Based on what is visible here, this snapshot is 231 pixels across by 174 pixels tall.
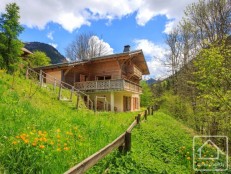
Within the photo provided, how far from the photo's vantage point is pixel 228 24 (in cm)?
1939

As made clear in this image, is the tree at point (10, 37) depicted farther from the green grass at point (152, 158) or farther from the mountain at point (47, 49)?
the mountain at point (47, 49)

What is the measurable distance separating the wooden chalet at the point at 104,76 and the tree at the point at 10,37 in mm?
4019

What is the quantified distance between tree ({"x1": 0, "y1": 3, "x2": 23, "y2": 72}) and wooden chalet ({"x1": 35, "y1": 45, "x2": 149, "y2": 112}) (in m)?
4.02

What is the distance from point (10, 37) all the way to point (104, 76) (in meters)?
11.5

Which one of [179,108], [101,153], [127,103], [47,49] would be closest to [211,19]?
[179,108]

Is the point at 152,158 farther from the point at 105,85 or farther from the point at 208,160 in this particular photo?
the point at 105,85

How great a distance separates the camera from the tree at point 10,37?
22.8m

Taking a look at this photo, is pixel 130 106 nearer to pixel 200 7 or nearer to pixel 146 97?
pixel 200 7

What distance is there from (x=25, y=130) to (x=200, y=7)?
20.6 meters

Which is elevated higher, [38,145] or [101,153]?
[38,145]

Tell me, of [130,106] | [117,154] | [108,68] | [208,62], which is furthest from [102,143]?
[130,106]

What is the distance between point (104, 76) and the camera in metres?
27.6

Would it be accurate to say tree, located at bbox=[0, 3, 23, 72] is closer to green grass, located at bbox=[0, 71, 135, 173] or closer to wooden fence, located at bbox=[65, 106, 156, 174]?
green grass, located at bbox=[0, 71, 135, 173]

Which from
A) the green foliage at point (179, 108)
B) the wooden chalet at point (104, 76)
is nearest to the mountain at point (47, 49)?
the wooden chalet at point (104, 76)
